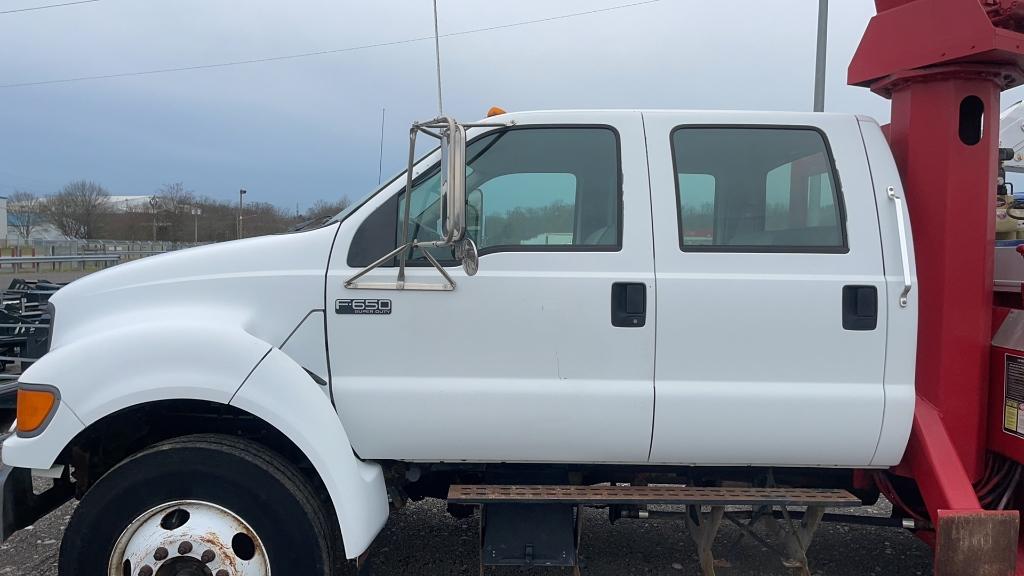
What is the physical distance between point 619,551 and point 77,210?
5025 centimetres

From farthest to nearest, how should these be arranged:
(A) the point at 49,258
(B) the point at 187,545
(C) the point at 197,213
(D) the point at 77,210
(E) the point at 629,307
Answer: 1. (D) the point at 77,210
2. (C) the point at 197,213
3. (A) the point at 49,258
4. (E) the point at 629,307
5. (B) the point at 187,545

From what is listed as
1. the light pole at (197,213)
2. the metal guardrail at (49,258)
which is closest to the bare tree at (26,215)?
the light pole at (197,213)

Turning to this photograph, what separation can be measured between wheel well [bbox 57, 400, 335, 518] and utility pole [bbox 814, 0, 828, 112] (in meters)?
8.91

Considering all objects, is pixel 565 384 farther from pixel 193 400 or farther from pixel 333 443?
pixel 193 400

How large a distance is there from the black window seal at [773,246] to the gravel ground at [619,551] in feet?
5.53

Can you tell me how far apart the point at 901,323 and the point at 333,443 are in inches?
89.1

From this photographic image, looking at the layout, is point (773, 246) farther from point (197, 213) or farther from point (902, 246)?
point (197, 213)

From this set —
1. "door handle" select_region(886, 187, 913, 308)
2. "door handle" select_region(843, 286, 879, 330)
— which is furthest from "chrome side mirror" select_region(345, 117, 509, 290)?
"door handle" select_region(886, 187, 913, 308)

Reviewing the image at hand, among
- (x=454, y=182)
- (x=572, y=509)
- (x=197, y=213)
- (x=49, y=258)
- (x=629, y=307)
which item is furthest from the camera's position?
(x=197, y=213)

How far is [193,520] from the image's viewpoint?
2.60 metres

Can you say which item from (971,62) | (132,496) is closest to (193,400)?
(132,496)

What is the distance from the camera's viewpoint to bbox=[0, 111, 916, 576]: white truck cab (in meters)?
2.60

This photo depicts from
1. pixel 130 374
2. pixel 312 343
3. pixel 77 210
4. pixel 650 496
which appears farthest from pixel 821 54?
pixel 77 210

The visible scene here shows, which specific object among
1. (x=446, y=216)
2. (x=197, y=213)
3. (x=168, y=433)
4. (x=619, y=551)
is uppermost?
(x=197, y=213)
